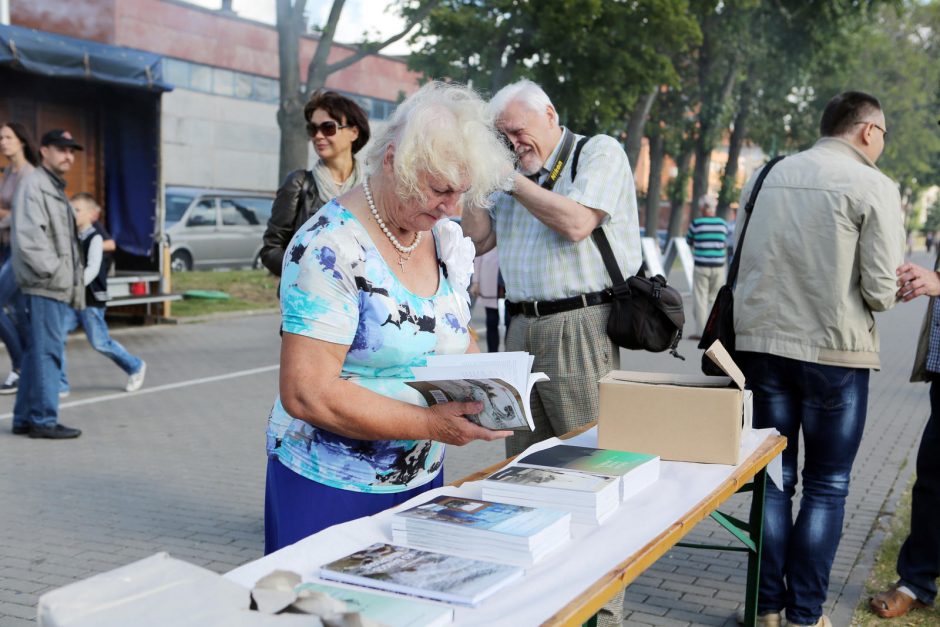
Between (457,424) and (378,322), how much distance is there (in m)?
0.31

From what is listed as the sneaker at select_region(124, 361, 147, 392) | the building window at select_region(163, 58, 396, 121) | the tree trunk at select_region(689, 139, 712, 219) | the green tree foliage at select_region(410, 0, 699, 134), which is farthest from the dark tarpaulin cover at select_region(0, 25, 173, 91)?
the tree trunk at select_region(689, 139, 712, 219)

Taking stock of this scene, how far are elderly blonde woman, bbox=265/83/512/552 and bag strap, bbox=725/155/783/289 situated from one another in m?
1.59

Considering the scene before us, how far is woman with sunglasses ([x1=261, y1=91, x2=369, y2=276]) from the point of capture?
5051mm

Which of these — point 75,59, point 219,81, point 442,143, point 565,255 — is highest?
point 219,81

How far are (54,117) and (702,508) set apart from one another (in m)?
11.7

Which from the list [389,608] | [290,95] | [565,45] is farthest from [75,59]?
[565,45]

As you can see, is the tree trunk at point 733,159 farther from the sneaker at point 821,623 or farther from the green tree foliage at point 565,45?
the sneaker at point 821,623

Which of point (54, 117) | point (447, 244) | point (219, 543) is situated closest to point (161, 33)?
point (54, 117)

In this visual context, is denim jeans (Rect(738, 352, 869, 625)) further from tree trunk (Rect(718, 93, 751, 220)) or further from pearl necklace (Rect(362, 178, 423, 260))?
tree trunk (Rect(718, 93, 751, 220))

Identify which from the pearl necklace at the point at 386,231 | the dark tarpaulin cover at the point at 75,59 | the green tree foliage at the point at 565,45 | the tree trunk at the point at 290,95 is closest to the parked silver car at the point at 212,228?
the tree trunk at the point at 290,95

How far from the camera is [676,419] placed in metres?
2.90

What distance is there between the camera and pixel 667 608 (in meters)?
4.22

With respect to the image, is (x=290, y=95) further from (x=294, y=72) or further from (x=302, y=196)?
(x=302, y=196)

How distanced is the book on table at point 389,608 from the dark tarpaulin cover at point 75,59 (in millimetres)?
10182
